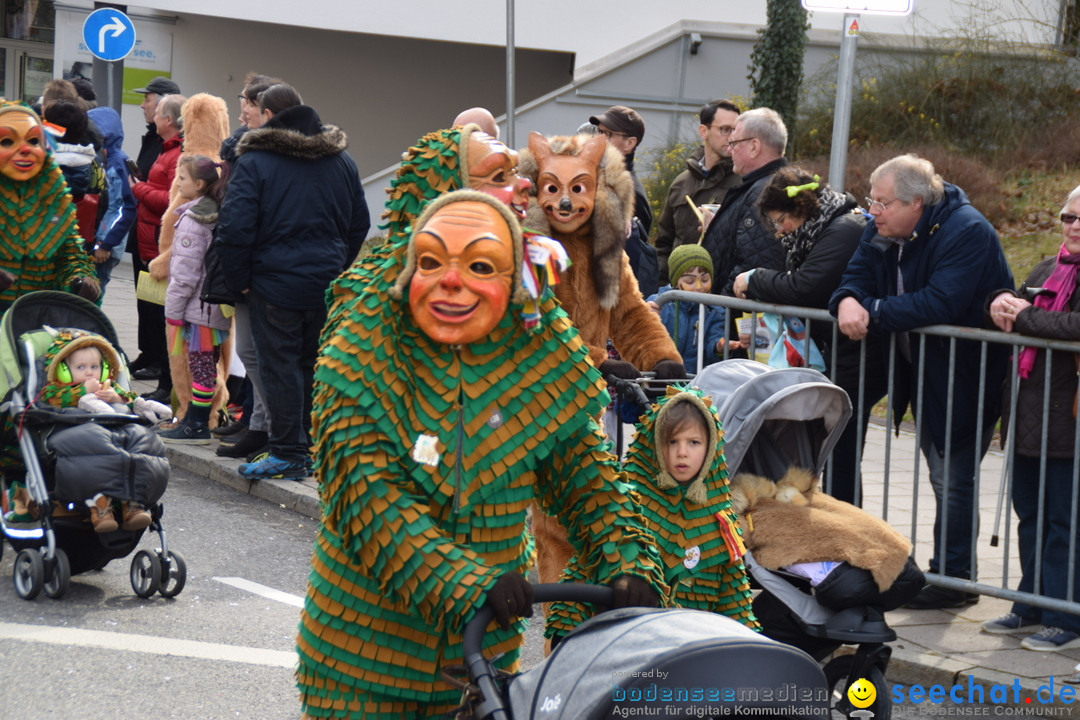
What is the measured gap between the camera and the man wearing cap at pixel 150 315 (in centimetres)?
1027

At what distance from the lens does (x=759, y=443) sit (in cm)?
497

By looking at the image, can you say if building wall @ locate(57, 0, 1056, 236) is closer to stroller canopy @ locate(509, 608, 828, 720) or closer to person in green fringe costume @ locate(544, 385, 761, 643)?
person in green fringe costume @ locate(544, 385, 761, 643)

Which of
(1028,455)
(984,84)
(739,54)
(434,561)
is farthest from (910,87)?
(434,561)

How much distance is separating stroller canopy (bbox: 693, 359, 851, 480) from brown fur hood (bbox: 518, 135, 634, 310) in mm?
552

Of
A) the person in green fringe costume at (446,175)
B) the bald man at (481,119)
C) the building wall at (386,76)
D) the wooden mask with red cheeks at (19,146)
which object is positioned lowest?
the person in green fringe costume at (446,175)

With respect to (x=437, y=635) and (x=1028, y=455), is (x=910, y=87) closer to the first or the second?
(x=1028, y=455)

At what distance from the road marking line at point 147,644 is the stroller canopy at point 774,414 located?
6.39 feet

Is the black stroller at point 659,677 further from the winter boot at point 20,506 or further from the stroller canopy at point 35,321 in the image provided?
the stroller canopy at point 35,321

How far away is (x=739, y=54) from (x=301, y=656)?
16642mm

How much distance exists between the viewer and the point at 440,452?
9.67ft

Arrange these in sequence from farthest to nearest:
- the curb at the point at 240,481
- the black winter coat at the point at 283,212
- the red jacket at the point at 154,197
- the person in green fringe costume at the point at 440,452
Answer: the red jacket at the point at 154,197 → the curb at the point at 240,481 → the black winter coat at the point at 283,212 → the person in green fringe costume at the point at 440,452

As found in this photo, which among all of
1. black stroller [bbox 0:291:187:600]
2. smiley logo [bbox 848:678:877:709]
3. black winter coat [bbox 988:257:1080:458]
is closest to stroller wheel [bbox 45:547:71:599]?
black stroller [bbox 0:291:187:600]

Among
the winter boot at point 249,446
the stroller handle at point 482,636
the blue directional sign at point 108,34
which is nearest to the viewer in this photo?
the stroller handle at point 482,636

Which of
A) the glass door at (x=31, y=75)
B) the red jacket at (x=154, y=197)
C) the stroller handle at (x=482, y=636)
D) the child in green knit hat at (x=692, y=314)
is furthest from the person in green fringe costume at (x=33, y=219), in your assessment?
the glass door at (x=31, y=75)
